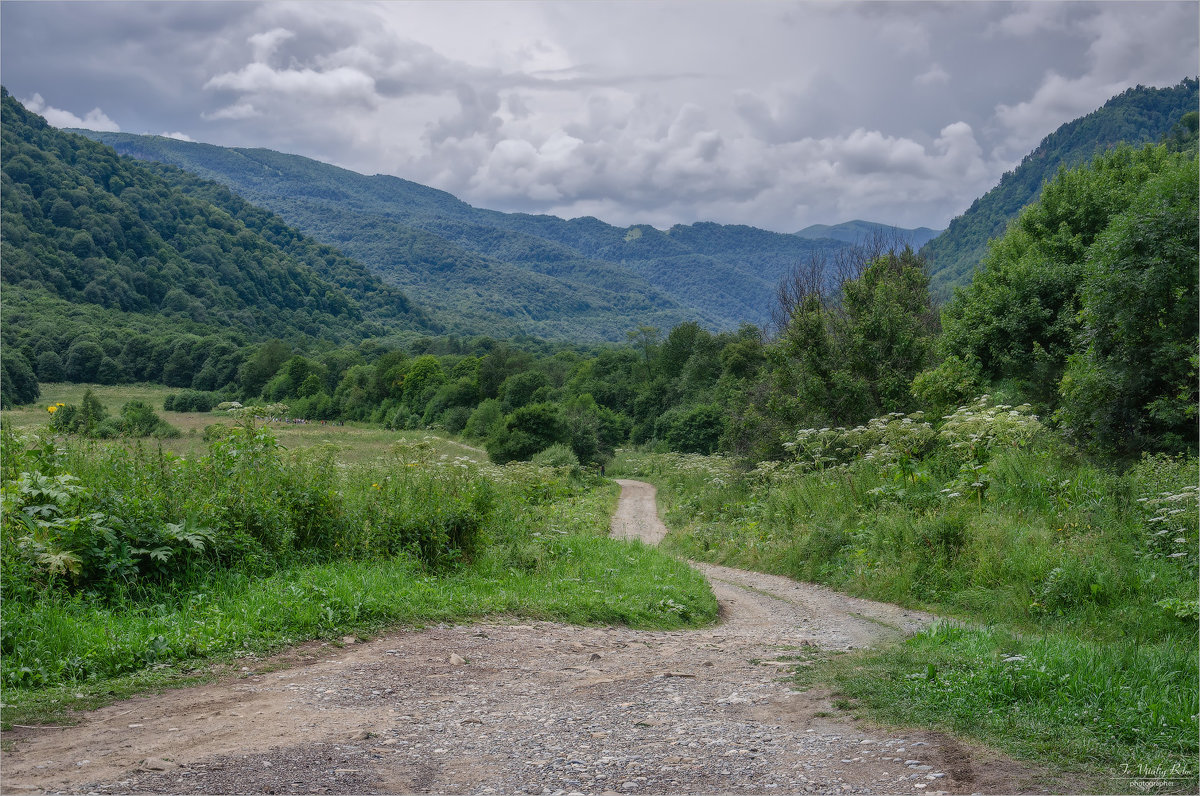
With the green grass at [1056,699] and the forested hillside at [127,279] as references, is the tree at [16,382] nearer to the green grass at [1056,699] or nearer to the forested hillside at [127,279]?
the forested hillside at [127,279]

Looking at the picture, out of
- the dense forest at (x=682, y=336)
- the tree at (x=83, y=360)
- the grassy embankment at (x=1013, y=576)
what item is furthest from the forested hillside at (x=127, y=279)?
the grassy embankment at (x=1013, y=576)

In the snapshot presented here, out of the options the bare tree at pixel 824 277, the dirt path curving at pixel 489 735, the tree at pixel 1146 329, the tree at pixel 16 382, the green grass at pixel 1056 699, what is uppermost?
the bare tree at pixel 824 277

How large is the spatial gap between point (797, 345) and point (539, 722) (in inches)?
1013

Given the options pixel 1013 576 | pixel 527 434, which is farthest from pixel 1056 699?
pixel 527 434

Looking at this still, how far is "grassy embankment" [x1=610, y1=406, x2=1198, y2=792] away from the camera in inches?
184

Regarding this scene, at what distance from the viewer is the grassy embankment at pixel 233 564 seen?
5.84m

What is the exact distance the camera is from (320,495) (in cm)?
929

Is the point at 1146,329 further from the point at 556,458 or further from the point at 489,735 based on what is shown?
the point at 556,458

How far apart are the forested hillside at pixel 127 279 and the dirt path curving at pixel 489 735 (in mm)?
30848

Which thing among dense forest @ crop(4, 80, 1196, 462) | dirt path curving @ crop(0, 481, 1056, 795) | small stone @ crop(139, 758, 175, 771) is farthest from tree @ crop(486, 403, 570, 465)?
small stone @ crop(139, 758, 175, 771)

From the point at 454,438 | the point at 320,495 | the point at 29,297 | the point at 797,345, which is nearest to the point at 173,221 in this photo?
the point at 29,297

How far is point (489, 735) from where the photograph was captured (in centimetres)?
499

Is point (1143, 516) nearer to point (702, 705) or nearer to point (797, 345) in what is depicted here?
point (702, 705)

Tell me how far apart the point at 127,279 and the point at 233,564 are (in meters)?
121
